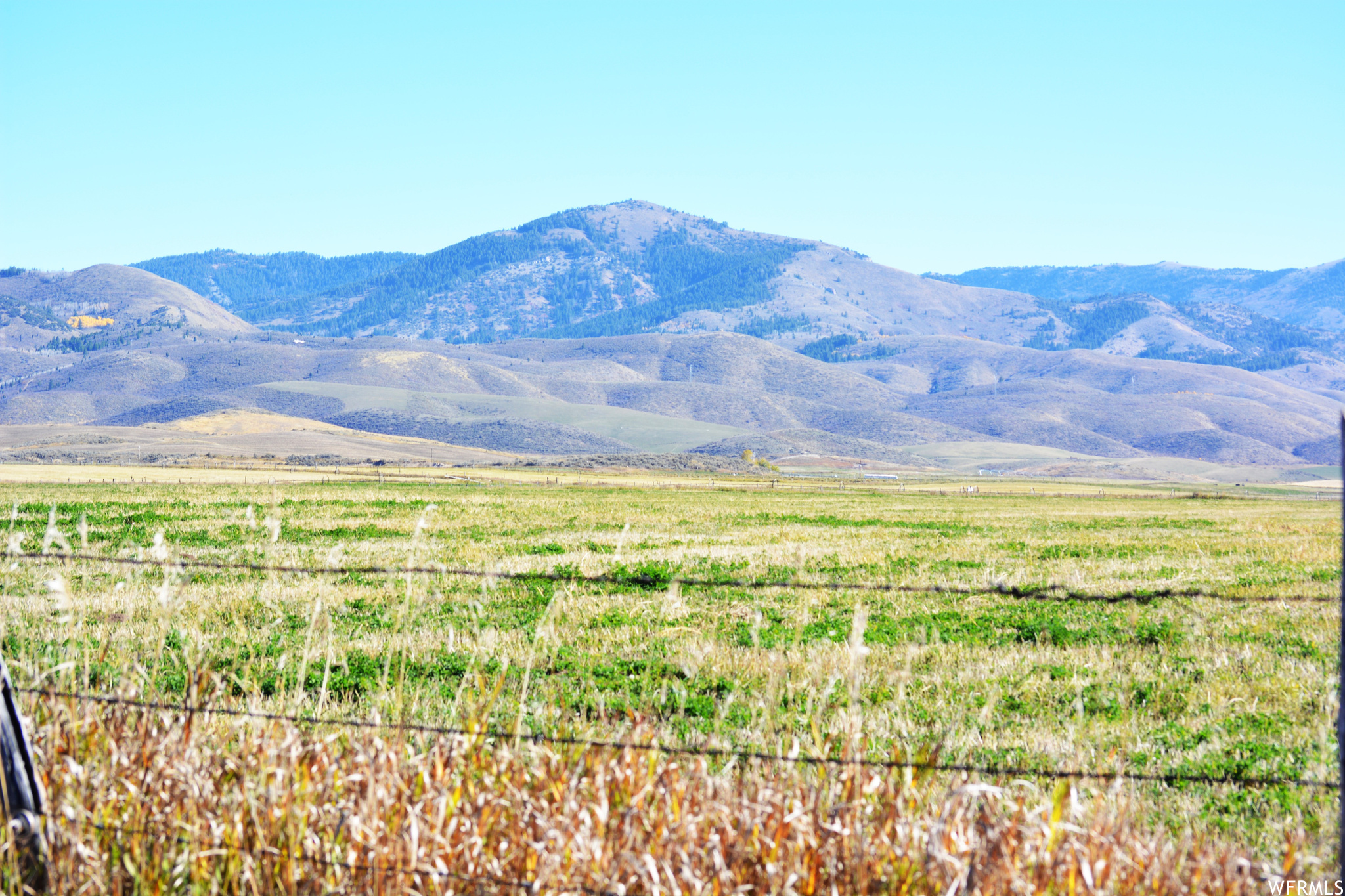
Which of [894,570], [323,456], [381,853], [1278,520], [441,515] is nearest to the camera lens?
[381,853]

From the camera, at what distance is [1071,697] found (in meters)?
8.45

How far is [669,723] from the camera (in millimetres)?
7203

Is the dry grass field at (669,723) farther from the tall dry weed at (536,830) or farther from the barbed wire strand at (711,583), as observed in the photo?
the barbed wire strand at (711,583)

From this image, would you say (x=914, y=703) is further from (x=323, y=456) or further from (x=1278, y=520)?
(x=323, y=456)

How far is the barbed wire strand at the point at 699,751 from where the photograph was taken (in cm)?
494

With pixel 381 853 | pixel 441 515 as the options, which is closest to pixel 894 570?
pixel 381 853

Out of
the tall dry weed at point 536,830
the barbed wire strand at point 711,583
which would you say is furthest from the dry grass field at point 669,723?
the barbed wire strand at point 711,583

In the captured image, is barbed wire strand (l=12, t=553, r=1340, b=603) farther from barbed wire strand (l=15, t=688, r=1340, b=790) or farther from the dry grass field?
barbed wire strand (l=15, t=688, r=1340, b=790)

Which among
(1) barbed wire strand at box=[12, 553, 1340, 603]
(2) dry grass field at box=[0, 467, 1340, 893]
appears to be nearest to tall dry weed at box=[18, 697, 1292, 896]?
(2) dry grass field at box=[0, 467, 1340, 893]

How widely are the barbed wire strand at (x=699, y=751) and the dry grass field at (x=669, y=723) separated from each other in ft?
0.18

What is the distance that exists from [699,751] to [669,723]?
1.78 meters

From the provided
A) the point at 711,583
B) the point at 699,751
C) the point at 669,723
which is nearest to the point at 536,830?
the point at 699,751

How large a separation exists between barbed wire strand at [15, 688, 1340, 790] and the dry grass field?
0.18 feet

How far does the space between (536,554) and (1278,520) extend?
102 feet
